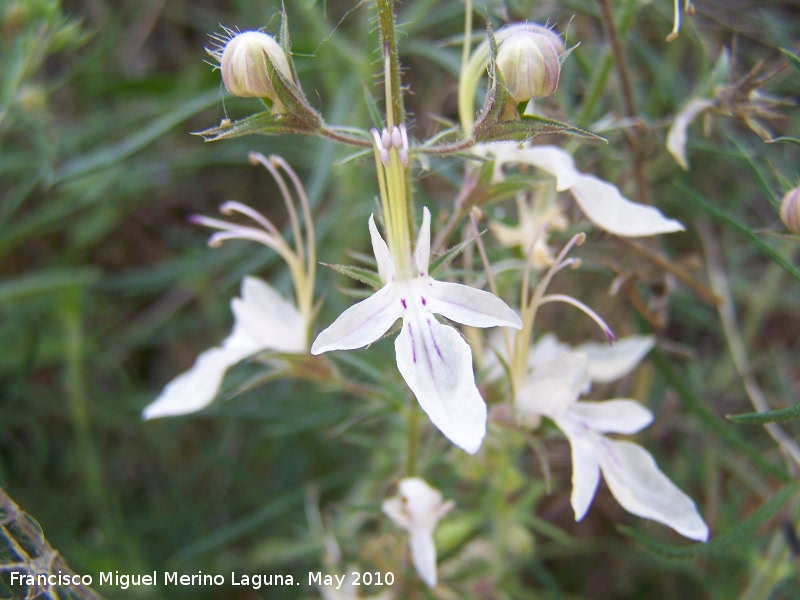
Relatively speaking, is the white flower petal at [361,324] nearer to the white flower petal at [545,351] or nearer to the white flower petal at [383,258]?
the white flower petal at [383,258]

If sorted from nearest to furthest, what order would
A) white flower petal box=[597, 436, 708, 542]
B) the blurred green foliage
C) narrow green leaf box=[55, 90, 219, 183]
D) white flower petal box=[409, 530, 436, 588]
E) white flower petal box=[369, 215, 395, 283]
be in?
white flower petal box=[369, 215, 395, 283] < white flower petal box=[597, 436, 708, 542] < white flower petal box=[409, 530, 436, 588] < the blurred green foliage < narrow green leaf box=[55, 90, 219, 183]

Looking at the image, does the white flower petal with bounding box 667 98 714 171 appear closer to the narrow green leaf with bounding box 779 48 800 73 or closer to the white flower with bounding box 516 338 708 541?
the narrow green leaf with bounding box 779 48 800 73

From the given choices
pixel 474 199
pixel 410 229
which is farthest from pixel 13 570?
pixel 474 199

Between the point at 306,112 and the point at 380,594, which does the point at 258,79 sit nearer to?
the point at 306,112

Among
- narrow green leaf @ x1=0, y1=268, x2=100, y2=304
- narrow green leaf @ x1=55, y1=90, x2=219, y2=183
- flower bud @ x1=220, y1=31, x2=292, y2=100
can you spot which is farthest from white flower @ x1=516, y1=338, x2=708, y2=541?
narrow green leaf @ x1=0, y1=268, x2=100, y2=304

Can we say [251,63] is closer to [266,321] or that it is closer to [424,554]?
[266,321]

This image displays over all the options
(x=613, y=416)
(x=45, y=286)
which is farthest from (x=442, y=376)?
(x=45, y=286)
